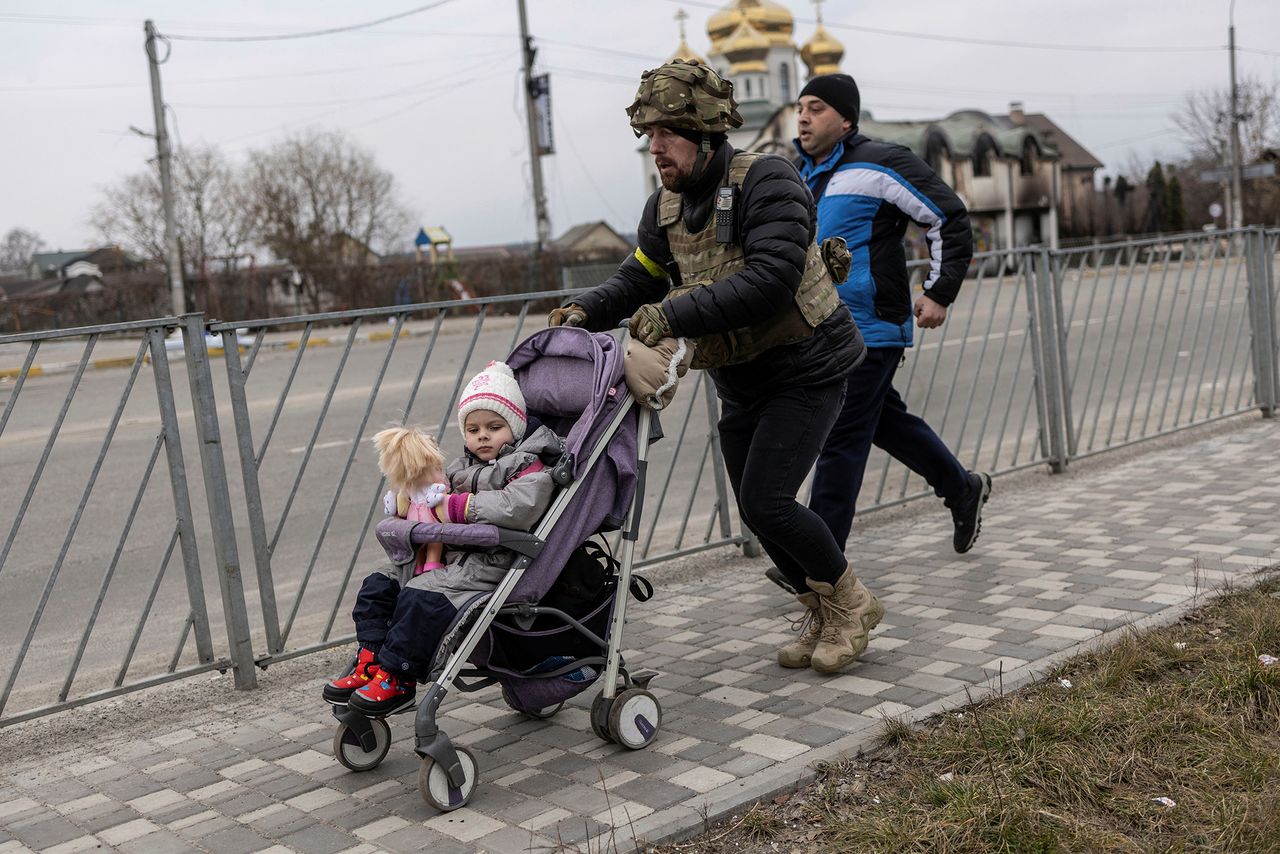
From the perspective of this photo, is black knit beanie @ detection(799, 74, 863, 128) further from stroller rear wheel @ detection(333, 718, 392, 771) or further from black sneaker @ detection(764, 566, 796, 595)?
stroller rear wheel @ detection(333, 718, 392, 771)

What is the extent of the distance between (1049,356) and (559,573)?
16.2ft

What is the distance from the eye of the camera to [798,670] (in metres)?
4.59

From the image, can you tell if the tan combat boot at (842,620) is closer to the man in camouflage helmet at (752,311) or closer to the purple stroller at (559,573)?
the man in camouflage helmet at (752,311)

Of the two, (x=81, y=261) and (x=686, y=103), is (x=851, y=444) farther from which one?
(x=81, y=261)

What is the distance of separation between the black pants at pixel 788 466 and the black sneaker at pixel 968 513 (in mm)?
1671

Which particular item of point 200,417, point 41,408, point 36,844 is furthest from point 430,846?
point 41,408

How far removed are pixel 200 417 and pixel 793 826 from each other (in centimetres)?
265

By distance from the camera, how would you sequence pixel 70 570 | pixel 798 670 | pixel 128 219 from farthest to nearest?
pixel 128 219, pixel 70 570, pixel 798 670

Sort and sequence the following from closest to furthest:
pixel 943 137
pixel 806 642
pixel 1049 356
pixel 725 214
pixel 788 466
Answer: pixel 725 214 < pixel 788 466 < pixel 806 642 < pixel 1049 356 < pixel 943 137

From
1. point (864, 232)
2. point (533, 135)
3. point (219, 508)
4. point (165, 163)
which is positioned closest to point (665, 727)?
point (219, 508)

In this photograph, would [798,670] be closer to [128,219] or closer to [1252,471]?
[1252,471]

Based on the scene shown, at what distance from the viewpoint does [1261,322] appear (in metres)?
9.34

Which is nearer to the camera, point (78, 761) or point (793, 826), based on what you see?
point (793, 826)

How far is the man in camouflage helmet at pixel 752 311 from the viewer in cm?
391
